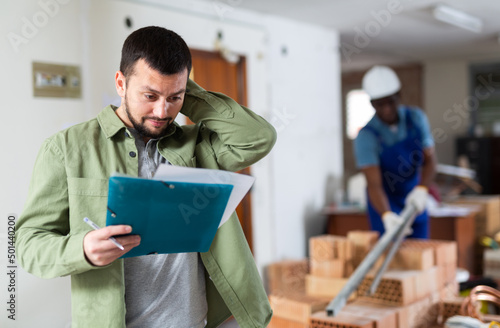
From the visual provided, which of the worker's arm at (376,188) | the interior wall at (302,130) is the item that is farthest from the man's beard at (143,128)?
the interior wall at (302,130)

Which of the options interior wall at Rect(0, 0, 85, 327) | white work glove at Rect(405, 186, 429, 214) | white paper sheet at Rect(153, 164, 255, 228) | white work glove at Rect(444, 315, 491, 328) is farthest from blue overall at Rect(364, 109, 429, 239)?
white paper sheet at Rect(153, 164, 255, 228)

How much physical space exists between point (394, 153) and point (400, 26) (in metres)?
2.29

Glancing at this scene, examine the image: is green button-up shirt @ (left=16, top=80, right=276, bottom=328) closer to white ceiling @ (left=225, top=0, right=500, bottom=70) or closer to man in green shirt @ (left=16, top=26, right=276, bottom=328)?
man in green shirt @ (left=16, top=26, right=276, bottom=328)

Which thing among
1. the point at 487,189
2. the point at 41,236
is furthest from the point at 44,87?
the point at 487,189

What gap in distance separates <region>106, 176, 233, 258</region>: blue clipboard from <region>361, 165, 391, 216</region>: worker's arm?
243cm

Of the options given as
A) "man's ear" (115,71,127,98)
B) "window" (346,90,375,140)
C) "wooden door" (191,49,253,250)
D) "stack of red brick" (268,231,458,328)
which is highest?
"window" (346,90,375,140)

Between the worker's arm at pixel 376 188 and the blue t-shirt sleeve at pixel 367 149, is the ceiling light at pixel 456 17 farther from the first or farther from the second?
the worker's arm at pixel 376 188

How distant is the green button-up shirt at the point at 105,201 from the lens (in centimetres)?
114

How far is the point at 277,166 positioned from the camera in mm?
4641

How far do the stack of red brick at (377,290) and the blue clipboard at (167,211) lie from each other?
1.47m

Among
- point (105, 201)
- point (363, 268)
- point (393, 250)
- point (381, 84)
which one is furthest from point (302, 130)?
point (105, 201)

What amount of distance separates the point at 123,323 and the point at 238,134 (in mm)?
528

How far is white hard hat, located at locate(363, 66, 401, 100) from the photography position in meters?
3.58

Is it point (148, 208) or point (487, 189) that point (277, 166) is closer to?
point (148, 208)
